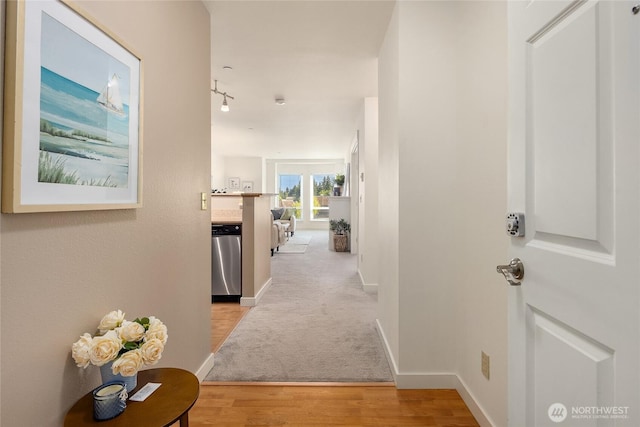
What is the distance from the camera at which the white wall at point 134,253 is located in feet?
2.97

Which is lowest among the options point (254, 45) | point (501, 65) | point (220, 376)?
point (220, 376)

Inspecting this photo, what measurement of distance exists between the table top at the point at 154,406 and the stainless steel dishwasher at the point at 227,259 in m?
2.53

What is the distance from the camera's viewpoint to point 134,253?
1424 millimetres

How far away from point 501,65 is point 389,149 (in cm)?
99

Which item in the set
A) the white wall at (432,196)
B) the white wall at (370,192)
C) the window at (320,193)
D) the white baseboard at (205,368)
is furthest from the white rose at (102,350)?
the window at (320,193)

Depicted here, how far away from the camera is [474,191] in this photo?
1847 mm

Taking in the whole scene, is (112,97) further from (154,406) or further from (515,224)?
(515,224)

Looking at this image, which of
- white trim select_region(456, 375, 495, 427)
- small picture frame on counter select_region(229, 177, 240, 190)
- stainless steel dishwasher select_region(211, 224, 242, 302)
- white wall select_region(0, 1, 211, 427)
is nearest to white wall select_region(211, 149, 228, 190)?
small picture frame on counter select_region(229, 177, 240, 190)

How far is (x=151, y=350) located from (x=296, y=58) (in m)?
2.78

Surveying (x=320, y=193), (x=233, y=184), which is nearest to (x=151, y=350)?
(x=233, y=184)

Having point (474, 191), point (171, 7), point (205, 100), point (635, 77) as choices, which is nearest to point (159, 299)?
point (205, 100)

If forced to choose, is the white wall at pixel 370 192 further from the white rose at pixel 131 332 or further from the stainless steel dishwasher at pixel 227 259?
the white rose at pixel 131 332

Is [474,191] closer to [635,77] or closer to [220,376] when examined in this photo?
[635,77]

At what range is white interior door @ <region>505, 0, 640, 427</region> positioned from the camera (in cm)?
68
